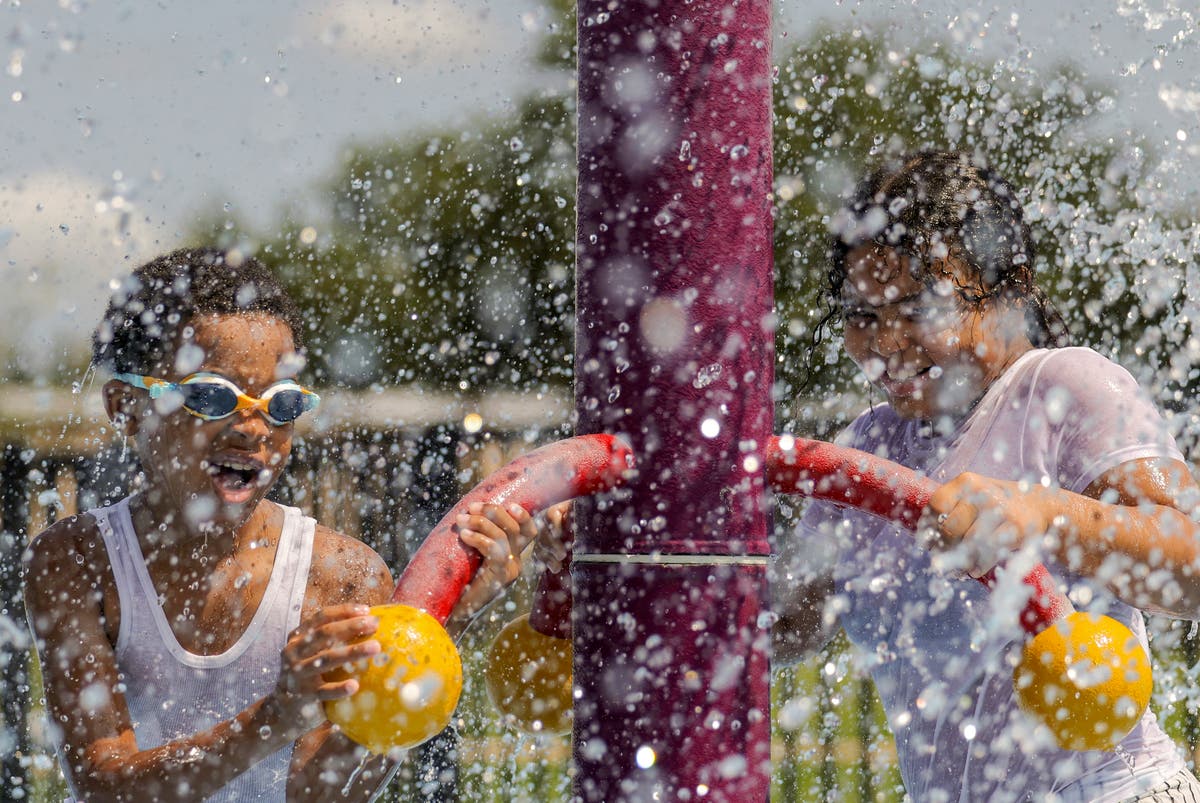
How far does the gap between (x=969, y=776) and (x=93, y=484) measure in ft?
12.0

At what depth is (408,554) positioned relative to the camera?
209 inches

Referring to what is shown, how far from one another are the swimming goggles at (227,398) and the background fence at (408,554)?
2.19 meters

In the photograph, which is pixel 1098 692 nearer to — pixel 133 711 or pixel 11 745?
pixel 133 711

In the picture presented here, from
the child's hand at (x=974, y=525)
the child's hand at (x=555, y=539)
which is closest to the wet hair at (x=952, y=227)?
the child's hand at (x=974, y=525)

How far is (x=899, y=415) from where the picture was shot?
2662mm

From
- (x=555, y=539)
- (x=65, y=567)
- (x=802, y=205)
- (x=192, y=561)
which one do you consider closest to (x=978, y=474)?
(x=555, y=539)

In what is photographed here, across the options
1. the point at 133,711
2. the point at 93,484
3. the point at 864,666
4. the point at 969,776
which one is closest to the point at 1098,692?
the point at 969,776

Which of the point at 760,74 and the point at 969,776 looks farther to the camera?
the point at 969,776

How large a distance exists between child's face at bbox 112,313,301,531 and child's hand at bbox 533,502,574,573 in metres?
0.75

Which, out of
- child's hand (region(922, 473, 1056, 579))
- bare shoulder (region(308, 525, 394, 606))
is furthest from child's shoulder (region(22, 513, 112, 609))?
child's hand (region(922, 473, 1056, 579))

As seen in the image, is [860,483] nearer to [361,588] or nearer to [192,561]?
[361,588]

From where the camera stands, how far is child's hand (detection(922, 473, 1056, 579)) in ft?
6.18

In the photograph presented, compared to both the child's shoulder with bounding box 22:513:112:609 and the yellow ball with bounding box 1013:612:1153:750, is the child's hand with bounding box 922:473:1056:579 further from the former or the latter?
the child's shoulder with bounding box 22:513:112:609

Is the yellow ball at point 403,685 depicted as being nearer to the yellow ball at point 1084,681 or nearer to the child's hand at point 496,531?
the child's hand at point 496,531
